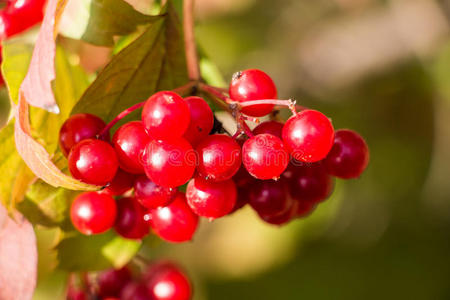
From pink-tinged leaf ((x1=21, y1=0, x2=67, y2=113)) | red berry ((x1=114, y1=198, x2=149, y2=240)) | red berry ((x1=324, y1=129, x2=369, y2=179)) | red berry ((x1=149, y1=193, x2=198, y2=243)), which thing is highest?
pink-tinged leaf ((x1=21, y1=0, x2=67, y2=113))

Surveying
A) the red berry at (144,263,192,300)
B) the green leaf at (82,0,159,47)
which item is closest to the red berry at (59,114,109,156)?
the green leaf at (82,0,159,47)

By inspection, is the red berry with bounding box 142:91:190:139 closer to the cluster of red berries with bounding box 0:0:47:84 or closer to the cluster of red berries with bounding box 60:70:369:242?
the cluster of red berries with bounding box 60:70:369:242

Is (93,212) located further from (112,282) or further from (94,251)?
(112,282)

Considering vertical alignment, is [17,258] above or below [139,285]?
above

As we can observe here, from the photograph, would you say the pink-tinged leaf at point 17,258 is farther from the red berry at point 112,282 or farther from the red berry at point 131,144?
the red berry at point 112,282

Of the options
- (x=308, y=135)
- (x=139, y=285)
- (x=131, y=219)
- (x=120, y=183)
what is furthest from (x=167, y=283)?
(x=308, y=135)

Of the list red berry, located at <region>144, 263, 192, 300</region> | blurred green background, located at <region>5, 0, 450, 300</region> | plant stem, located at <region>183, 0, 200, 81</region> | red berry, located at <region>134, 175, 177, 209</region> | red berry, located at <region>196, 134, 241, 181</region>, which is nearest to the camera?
red berry, located at <region>196, 134, 241, 181</region>
